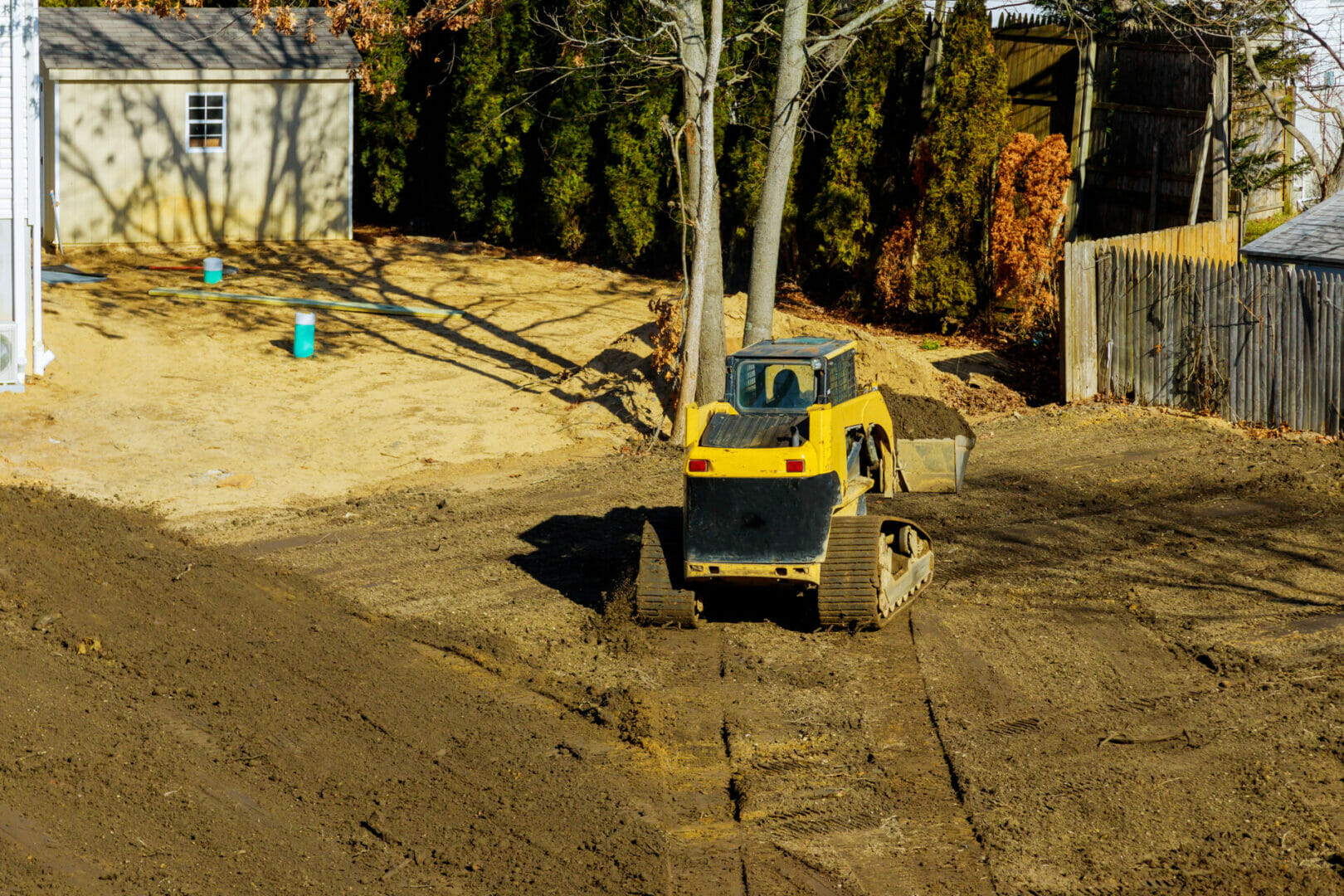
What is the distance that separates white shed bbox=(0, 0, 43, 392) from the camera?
56.9ft

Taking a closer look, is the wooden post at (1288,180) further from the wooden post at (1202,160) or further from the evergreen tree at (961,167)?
the evergreen tree at (961,167)

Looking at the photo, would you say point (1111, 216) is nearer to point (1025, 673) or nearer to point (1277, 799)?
point (1025, 673)

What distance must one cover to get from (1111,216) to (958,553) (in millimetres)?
12412

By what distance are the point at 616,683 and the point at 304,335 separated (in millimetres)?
11714

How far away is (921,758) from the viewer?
8.16 meters

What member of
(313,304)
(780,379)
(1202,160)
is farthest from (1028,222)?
(780,379)

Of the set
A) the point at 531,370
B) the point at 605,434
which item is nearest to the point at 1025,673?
the point at 605,434

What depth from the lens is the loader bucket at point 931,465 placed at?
1324 cm

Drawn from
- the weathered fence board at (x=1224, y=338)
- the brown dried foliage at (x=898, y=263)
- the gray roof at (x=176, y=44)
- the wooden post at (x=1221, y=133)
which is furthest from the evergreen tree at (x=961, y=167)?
the gray roof at (x=176, y=44)

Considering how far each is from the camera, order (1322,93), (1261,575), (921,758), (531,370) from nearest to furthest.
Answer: (921,758) → (1261,575) → (531,370) → (1322,93)

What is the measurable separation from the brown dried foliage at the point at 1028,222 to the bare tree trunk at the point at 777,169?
5.73 m

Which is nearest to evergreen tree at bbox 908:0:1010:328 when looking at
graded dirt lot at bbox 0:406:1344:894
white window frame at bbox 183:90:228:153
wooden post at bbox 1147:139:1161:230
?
wooden post at bbox 1147:139:1161:230

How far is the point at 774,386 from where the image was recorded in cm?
1074

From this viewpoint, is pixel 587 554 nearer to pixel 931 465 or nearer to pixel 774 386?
pixel 774 386
